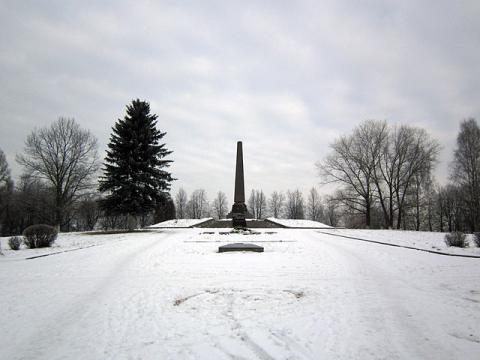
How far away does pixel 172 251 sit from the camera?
10.1 meters

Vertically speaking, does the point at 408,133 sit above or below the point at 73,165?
above

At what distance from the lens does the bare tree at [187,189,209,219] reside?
236 feet

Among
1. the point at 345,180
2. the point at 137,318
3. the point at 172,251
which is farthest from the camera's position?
the point at 345,180

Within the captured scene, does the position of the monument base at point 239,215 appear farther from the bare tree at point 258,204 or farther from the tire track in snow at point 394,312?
the bare tree at point 258,204

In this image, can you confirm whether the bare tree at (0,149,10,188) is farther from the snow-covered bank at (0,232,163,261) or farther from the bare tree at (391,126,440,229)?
the bare tree at (391,126,440,229)

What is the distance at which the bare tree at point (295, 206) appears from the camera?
67863 millimetres

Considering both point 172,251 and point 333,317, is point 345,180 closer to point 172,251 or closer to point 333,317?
point 172,251

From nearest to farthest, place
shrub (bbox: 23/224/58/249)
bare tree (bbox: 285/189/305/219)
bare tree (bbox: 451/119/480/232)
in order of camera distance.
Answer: shrub (bbox: 23/224/58/249) < bare tree (bbox: 451/119/480/232) < bare tree (bbox: 285/189/305/219)

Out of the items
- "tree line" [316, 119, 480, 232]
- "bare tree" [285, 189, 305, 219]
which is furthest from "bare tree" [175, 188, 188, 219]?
"tree line" [316, 119, 480, 232]

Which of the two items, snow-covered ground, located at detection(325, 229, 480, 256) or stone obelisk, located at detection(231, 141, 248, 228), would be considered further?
stone obelisk, located at detection(231, 141, 248, 228)

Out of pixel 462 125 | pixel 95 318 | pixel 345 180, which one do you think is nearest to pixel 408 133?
pixel 462 125

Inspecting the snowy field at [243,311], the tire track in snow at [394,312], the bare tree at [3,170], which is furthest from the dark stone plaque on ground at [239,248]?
the bare tree at [3,170]

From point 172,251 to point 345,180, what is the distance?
23453 mm

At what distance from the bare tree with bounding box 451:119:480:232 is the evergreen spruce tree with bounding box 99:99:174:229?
958 inches
